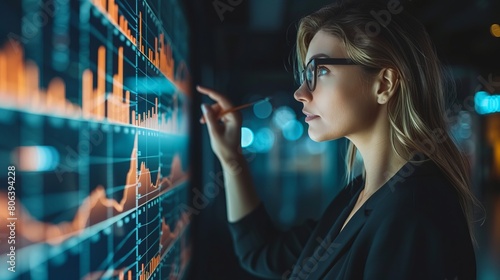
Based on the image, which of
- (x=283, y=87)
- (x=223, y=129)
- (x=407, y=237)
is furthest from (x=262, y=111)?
(x=407, y=237)

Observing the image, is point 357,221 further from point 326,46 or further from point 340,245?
point 326,46

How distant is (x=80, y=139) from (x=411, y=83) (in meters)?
0.87

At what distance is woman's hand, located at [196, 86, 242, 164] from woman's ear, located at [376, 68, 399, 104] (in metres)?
0.68

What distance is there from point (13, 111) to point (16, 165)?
0.05 meters

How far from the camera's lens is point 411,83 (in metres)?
1.21

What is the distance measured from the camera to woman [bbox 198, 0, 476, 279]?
0.99 meters

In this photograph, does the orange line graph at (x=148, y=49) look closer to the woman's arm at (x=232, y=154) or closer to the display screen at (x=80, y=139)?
the display screen at (x=80, y=139)

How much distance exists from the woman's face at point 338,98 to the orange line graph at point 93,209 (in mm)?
461

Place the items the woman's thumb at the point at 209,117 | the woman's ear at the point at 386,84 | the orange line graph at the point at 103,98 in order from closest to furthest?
the orange line graph at the point at 103,98
the woman's ear at the point at 386,84
the woman's thumb at the point at 209,117

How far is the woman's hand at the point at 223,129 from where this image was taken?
A: 5.77 ft

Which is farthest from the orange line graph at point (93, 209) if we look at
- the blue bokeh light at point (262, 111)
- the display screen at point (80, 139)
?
the blue bokeh light at point (262, 111)

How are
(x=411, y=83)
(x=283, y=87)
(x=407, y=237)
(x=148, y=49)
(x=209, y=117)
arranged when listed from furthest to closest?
(x=283, y=87)
(x=209, y=117)
(x=411, y=83)
(x=148, y=49)
(x=407, y=237)

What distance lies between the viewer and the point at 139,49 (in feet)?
3.28

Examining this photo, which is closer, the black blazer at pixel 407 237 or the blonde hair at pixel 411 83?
the black blazer at pixel 407 237
